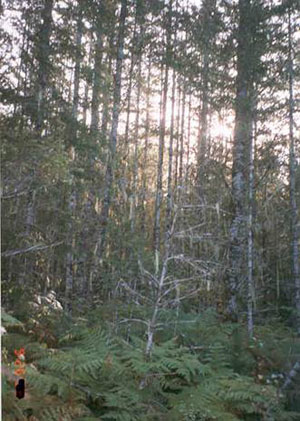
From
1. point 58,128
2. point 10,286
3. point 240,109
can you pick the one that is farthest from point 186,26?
point 10,286

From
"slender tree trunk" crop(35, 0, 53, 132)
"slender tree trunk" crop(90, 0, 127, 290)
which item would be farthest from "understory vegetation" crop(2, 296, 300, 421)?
"slender tree trunk" crop(35, 0, 53, 132)

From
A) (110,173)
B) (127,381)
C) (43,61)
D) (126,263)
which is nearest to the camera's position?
(127,381)

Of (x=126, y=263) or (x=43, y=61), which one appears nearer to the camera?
(x=43, y=61)

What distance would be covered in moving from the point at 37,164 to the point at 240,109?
5260 mm

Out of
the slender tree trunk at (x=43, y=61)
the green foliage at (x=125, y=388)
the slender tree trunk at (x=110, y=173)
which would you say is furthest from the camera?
the slender tree trunk at (x=110, y=173)

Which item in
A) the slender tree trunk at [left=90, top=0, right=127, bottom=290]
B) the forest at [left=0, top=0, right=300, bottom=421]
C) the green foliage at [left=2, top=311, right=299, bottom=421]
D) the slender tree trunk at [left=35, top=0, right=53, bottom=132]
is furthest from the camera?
the slender tree trunk at [left=90, top=0, right=127, bottom=290]

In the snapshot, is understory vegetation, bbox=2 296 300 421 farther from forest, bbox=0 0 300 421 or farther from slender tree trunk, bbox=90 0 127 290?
slender tree trunk, bbox=90 0 127 290

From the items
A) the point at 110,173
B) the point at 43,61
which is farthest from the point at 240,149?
the point at 43,61

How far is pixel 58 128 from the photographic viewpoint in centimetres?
730

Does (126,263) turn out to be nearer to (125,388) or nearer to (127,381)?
(127,381)

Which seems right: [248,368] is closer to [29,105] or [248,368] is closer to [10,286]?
[10,286]

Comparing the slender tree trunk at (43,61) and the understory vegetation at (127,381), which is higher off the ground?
the slender tree trunk at (43,61)

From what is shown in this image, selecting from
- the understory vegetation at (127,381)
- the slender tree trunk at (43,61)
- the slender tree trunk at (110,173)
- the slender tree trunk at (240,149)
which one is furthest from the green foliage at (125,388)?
the slender tree trunk at (43,61)

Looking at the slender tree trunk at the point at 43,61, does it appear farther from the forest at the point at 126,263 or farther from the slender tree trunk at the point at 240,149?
the slender tree trunk at the point at 240,149
